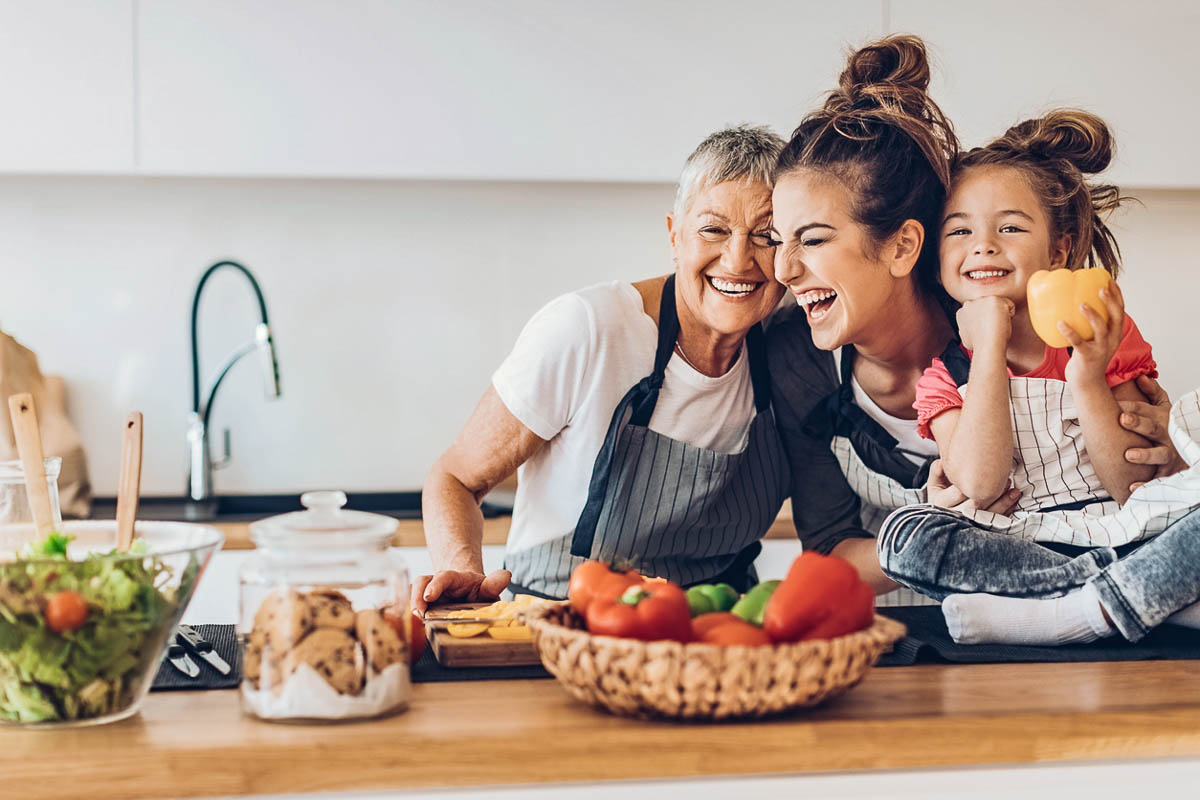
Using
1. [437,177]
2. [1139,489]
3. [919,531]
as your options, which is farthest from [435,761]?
[437,177]

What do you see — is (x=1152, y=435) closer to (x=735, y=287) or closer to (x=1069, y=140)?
(x=1069, y=140)

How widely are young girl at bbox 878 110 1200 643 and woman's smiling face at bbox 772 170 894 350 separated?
0.29 feet

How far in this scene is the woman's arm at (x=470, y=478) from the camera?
1571mm

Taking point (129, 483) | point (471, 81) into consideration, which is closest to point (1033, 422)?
point (129, 483)

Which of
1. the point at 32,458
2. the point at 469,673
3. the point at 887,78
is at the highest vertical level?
the point at 887,78

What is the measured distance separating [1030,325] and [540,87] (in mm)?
1301

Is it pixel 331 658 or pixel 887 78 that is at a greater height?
pixel 887 78

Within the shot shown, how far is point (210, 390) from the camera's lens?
8.46ft

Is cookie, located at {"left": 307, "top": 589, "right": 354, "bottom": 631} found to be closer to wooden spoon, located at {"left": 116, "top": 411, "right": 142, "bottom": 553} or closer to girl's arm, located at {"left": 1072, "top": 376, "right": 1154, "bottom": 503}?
wooden spoon, located at {"left": 116, "top": 411, "right": 142, "bottom": 553}

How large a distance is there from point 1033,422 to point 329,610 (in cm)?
83

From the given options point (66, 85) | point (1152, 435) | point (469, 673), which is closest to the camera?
point (469, 673)

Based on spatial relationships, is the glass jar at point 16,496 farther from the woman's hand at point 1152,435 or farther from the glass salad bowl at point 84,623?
the woman's hand at point 1152,435

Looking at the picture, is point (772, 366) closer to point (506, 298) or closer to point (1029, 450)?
point (1029, 450)

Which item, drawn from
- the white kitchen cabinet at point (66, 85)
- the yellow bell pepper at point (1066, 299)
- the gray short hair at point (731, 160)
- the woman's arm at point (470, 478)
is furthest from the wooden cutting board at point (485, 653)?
the white kitchen cabinet at point (66, 85)
